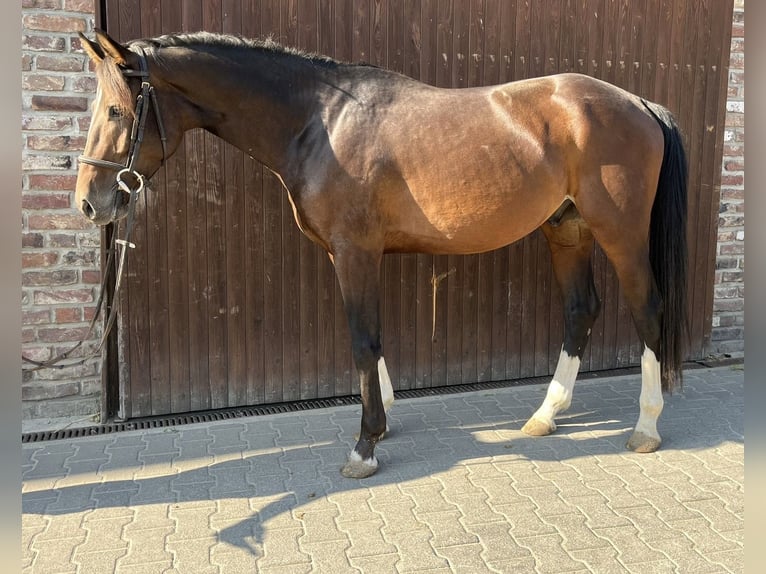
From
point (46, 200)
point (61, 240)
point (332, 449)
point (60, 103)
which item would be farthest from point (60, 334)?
point (332, 449)

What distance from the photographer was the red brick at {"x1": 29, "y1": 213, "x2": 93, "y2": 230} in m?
3.77

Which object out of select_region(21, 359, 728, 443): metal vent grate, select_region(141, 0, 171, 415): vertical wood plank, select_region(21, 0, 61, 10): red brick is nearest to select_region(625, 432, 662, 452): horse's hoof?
select_region(21, 359, 728, 443): metal vent grate

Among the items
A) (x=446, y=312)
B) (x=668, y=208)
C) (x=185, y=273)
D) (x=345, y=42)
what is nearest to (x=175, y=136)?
(x=185, y=273)

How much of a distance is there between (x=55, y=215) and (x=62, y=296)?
0.49 m

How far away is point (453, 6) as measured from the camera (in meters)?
4.39

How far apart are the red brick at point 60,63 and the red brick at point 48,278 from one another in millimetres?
1185

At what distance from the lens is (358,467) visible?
3225 mm

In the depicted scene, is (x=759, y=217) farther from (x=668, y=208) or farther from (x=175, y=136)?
(x=668, y=208)

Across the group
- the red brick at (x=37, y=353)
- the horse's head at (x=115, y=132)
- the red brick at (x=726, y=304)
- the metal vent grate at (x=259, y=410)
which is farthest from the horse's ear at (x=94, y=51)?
the red brick at (x=726, y=304)

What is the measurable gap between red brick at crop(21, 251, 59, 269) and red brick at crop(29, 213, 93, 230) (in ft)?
0.52

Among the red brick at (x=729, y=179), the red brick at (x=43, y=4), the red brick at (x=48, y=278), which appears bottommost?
the red brick at (x=48, y=278)

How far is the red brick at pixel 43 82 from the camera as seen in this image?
12.0 feet

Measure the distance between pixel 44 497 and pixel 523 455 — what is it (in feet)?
7.96

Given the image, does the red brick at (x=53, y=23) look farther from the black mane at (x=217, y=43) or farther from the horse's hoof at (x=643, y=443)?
the horse's hoof at (x=643, y=443)
